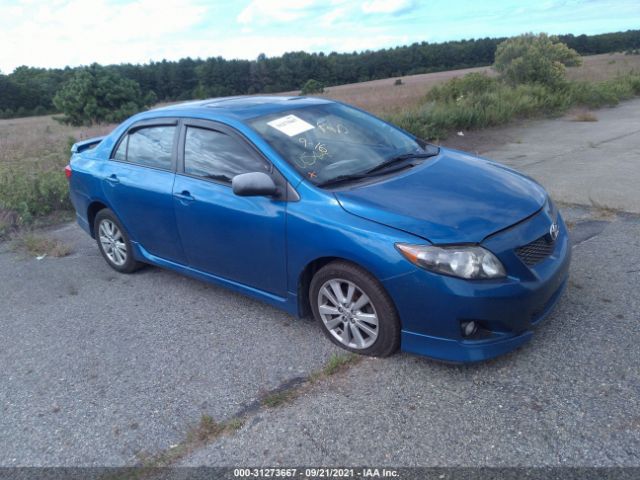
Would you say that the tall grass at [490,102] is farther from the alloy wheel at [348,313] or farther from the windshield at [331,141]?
the alloy wheel at [348,313]

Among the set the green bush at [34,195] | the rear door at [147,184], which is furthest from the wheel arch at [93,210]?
the green bush at [34,195]

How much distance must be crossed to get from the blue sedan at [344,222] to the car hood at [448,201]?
0.5 inches

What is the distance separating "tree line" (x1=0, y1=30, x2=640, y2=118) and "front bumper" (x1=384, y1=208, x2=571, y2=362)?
48.4m

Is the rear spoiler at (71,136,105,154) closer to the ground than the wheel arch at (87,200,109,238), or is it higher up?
higher up

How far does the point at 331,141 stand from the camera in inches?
175

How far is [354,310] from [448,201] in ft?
2.93

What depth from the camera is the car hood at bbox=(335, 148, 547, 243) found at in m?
3.44

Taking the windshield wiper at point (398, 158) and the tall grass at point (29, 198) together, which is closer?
the windshield wiper at point (398, 158)

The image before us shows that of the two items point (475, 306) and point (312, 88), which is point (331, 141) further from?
point (312, 88)

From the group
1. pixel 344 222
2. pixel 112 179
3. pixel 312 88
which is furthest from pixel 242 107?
pixel 312 88

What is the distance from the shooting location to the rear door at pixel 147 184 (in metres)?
4.83

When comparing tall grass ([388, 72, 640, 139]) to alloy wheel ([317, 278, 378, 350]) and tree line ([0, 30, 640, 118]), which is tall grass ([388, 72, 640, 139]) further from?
tree line ([0, 30, 640, 118])

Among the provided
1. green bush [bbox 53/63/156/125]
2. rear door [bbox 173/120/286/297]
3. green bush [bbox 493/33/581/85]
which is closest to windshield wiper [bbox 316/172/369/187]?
rear door [bbox 173/120/286/297]

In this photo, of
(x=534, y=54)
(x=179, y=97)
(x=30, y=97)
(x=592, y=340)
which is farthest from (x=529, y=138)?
(x=30, y=97)
